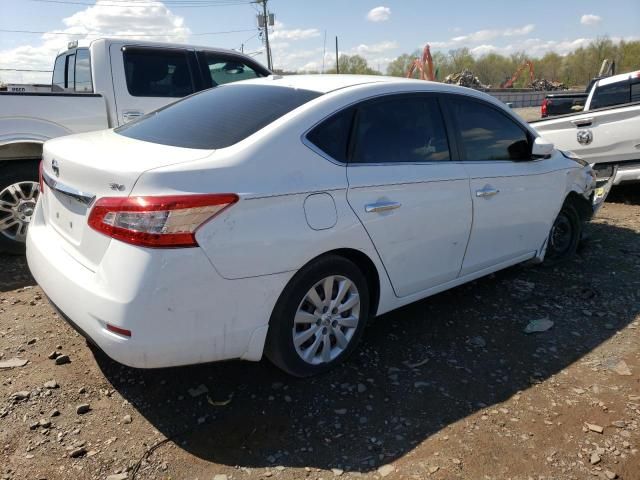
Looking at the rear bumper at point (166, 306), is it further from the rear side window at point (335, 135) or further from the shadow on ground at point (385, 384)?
the rear side window at point (335, 135)

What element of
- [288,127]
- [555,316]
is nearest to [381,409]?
[288,127]

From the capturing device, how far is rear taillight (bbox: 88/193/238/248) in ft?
7.66

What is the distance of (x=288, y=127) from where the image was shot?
2795 millimetres

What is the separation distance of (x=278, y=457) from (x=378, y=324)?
152 centimetres

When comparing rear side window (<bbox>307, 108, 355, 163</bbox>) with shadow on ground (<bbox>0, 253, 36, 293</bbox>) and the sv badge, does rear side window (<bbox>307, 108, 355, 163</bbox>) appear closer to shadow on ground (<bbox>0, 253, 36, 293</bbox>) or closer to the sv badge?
shadow on ground (<bbox>0, 253, 36, 293</bbox>)

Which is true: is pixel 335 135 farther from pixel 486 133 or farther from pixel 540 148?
pixel 540 148

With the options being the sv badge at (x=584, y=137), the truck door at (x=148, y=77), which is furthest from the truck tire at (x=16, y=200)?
the sv badge at (x=584, y=137)

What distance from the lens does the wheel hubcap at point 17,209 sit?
16.4 feet

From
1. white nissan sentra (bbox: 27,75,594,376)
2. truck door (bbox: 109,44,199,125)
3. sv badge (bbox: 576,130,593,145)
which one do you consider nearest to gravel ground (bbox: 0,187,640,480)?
white nissan sentra (bbox: 27,75,594,376)

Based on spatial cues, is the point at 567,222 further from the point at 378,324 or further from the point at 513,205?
the point at 378,324

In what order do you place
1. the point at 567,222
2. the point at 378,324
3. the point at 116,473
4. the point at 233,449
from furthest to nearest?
the point at 567,222
the point at 378,324
the point at 233,449
the point at 116,473

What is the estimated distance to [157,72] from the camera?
5.92 m

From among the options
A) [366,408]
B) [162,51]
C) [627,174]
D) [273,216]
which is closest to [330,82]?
[273,216]

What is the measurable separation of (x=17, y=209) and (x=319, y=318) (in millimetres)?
3558
